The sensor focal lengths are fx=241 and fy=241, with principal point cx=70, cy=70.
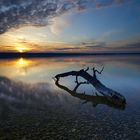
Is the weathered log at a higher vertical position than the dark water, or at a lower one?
higher

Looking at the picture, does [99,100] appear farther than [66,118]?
Yes

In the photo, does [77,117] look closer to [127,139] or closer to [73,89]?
[127,139]

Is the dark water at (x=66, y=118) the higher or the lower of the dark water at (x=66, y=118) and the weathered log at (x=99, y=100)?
the lower

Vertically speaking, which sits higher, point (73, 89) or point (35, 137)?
point (73, 89)

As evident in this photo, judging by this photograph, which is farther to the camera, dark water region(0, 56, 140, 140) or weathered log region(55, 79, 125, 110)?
weathered log region(55, 79, 125, 110)

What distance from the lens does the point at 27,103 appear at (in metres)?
22.7

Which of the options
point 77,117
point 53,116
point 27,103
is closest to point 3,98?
point 27,103

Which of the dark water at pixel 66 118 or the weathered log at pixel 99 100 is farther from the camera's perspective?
the weathered log at pixel 99 100

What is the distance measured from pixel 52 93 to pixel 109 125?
39.8 ft

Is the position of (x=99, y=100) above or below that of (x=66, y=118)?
above

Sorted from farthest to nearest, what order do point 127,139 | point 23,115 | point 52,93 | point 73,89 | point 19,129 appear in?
point 73,89 < point 52,93 < point 23,115 < point 19,129 < point 127,139

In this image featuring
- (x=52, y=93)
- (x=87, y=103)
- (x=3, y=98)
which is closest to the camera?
(x=87, y=103)

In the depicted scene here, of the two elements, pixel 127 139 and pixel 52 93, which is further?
pixel 52 93

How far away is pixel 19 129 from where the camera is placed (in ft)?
50.7
